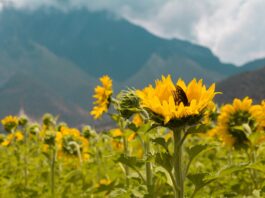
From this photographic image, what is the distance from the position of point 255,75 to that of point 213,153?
138240mm

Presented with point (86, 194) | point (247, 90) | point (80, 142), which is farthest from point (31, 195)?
point (247, 90)

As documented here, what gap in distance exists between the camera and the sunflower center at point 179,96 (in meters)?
2.80

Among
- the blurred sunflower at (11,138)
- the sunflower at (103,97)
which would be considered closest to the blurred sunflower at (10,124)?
the blurred sunflower at (11,138)

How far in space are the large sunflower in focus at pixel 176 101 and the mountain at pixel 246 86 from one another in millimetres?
126307

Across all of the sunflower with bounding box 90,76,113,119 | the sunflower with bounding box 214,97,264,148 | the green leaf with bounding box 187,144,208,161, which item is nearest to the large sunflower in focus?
the green leaf with bounding box 187,144,208,161

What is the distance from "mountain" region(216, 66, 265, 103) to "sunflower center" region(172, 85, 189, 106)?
126 meters

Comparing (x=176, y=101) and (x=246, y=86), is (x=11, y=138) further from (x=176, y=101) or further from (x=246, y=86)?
(x=246, y=86)

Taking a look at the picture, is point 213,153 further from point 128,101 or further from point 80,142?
point 128,101

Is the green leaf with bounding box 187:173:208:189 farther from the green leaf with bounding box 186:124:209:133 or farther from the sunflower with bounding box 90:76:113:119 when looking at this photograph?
the sunflower with bounding box 90:76:113:119

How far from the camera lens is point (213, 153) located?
1083cm

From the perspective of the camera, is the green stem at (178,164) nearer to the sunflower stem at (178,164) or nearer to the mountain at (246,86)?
the sunflower stem at (178,164)

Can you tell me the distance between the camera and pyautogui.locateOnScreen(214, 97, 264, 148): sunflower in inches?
216

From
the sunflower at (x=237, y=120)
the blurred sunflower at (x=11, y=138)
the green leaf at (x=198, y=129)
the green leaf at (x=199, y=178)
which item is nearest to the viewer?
the green leaf at (x=198, y=129)

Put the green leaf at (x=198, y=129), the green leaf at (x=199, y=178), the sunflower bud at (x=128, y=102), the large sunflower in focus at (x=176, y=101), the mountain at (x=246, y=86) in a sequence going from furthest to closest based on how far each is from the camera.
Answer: the mountain at (x=246, y=86) < the sunflower bud at (x=128, y=102) < the green leaf at (x=199, y=178) < the green leaf at (x=198, y=129) < the large sunflower in focus at (x=176, y=101)
